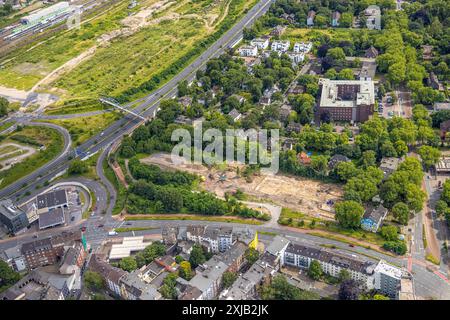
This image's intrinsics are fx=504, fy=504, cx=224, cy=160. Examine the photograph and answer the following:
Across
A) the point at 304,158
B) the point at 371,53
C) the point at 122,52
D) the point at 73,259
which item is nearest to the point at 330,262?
the point at 304,158

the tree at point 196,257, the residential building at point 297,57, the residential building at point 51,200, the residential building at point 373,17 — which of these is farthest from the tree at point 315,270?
the residential building at point 373,17

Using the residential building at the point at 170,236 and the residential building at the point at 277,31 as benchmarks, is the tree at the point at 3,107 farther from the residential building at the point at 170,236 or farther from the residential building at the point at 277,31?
the residential building at the point at 277,31

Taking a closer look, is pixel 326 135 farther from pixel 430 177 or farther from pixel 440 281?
pixel 440 281

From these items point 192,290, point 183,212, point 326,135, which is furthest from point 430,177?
point 192,290

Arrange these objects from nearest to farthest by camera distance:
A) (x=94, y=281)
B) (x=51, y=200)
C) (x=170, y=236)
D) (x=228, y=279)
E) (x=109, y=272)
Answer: (x=228, y=279)
(x=94, y=281)
(x=109, y=272)
(x=170, y=236)
(x=51, y=200)

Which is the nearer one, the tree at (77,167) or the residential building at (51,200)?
the residential building at (51,200)

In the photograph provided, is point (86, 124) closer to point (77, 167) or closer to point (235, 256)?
point (77, 167)
